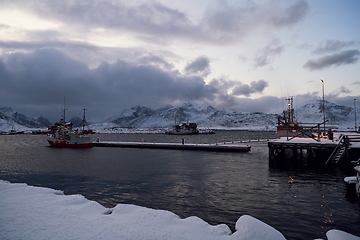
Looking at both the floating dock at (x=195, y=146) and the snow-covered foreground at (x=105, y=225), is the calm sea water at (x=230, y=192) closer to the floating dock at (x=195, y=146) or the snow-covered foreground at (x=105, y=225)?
the snow-covered foreground at (x=105, y=225)

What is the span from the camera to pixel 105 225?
945cm

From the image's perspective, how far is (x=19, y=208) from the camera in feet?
35.6

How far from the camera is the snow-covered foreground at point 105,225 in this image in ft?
27.7

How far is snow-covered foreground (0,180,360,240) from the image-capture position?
8.45 m

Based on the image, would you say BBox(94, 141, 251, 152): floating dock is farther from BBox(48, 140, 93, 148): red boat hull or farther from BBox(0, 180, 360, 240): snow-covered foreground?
BBox(0, 180, 360, 240): snow-covered foreground

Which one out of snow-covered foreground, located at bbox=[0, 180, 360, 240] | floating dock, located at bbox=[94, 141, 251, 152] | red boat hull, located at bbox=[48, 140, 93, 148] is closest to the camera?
snow-covered foreground, located at bbox=[0, 180, 360, 240]

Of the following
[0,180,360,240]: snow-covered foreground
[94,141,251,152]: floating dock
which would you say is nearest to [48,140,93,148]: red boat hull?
[94,141,251,152]: floating dock

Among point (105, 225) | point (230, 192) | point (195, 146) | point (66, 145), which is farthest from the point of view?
point (66, 145)

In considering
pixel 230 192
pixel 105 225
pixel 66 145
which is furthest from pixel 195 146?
pixel 105 225

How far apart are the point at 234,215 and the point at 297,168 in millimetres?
21341

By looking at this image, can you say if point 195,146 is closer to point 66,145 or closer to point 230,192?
point 230,192

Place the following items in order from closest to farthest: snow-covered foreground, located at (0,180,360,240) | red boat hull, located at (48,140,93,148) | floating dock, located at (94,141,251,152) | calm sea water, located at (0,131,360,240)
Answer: snow-covered foreground, located at (0,180,360,240)
calm sea water, located at (0,131,360,240)
floating dock, located at (94,141,251,152)
red boat hull, located at (48,140,93,148)

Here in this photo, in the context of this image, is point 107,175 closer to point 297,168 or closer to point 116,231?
point 116,231

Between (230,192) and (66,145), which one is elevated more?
(66,145)
